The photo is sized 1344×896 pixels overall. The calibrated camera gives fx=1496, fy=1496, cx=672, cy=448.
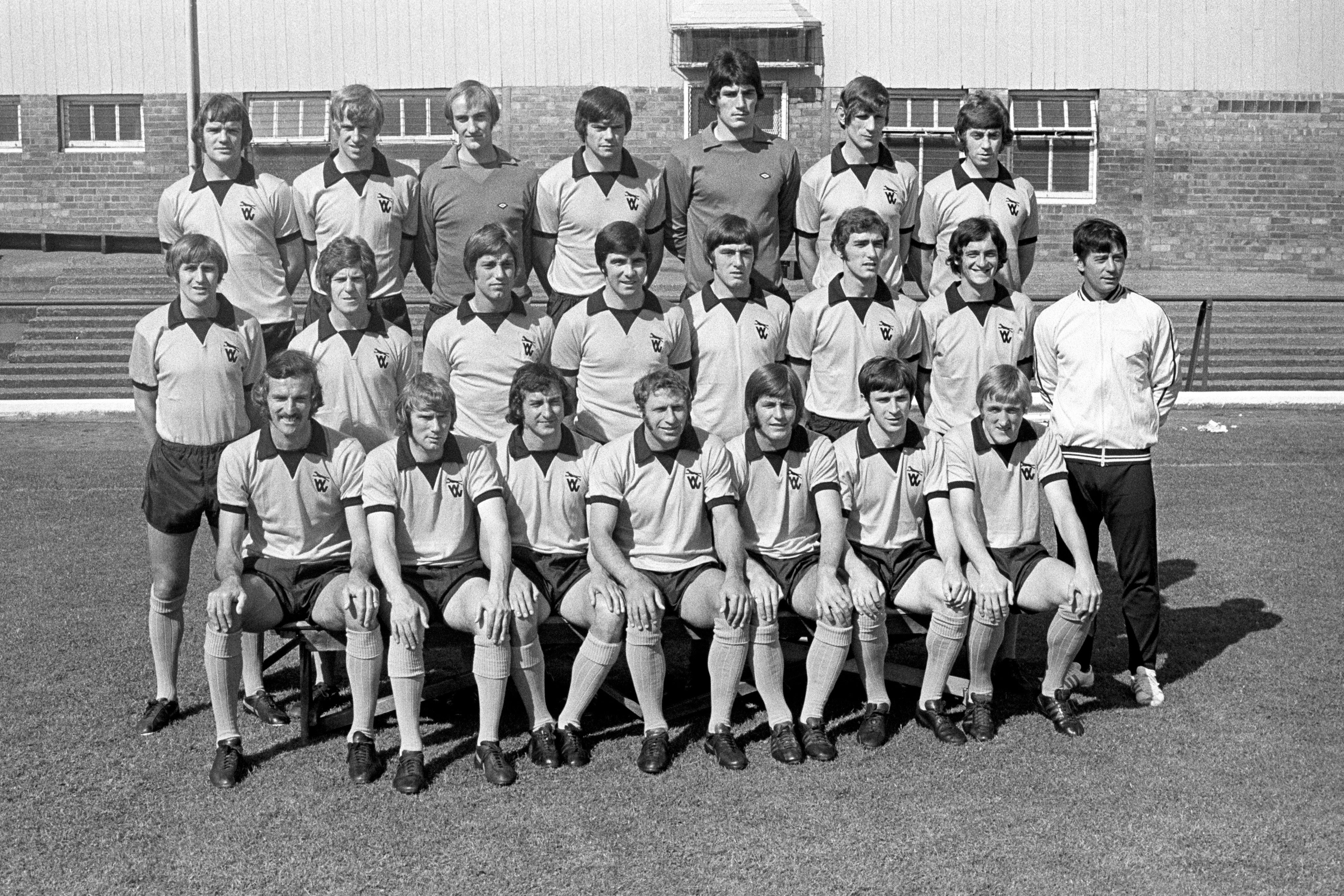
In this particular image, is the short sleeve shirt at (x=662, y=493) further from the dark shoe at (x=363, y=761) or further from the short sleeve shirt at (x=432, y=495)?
the dark shoe at (x=363, y=761)

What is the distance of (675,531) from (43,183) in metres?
16.8

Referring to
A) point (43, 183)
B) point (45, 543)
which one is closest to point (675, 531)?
point (45, 543)

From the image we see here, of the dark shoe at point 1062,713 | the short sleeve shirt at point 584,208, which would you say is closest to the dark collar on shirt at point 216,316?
the short sleeve shirt at point 584,208

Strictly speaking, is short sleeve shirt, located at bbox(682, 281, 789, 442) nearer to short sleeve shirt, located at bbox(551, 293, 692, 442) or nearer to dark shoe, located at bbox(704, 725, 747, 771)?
short sleeve shirt, located at bbox(551, 293, 692, 442)

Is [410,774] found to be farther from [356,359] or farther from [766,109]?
[766,109]

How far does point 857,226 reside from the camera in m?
5.89

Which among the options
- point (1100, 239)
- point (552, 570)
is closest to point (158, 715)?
point (552, 570)

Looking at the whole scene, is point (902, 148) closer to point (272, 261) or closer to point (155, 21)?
point (155, 21)

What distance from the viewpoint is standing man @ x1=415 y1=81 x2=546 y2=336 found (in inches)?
256

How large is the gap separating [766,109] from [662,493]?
1429 cm

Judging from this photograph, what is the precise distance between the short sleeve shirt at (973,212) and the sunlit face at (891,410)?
40.0 inches

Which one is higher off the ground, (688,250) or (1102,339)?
(688,250)

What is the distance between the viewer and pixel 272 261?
6305 mm

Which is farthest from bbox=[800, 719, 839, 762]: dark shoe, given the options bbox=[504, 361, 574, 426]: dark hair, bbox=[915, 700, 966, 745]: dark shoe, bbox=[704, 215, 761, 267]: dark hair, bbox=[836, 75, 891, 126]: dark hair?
bbox=[836, 75, 891, 126]: dark hair
